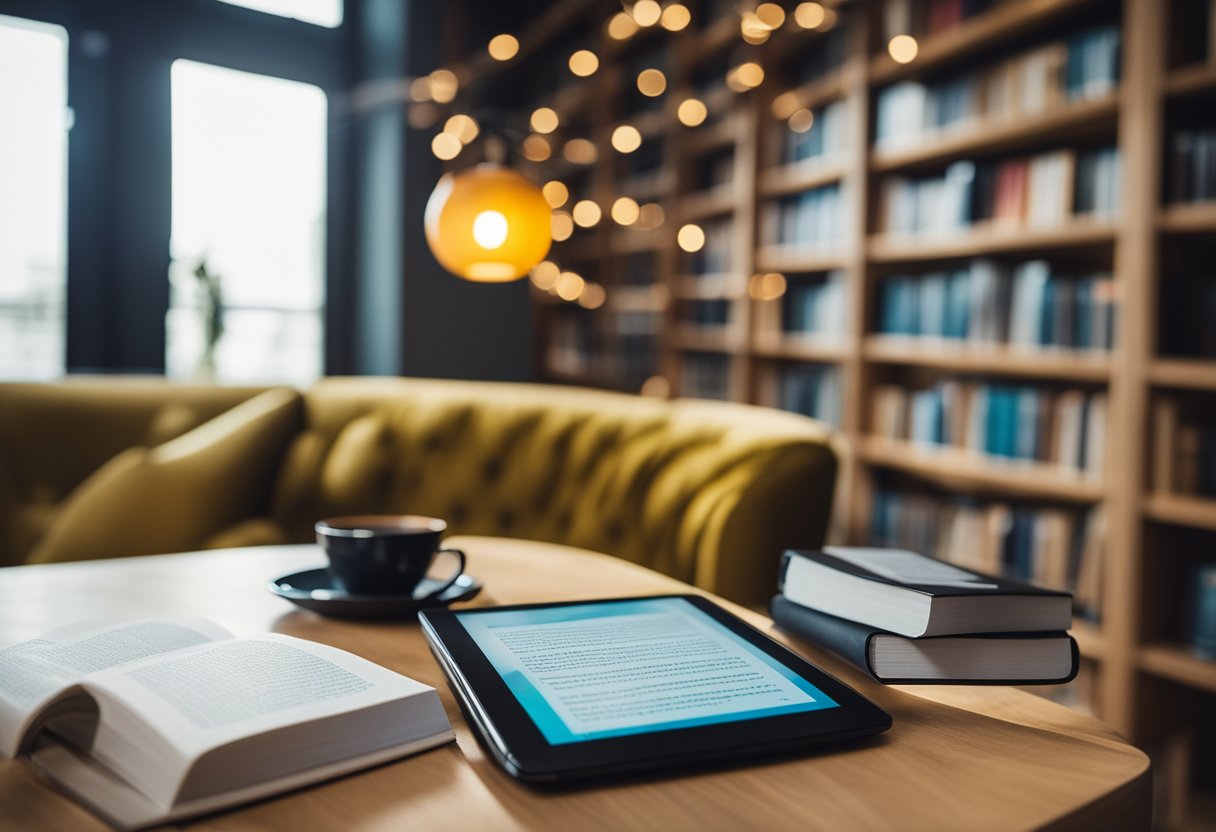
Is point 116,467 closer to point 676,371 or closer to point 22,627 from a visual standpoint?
point 22,627

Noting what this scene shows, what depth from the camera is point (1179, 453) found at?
206cm

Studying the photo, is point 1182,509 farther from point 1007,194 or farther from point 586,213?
point 586,213

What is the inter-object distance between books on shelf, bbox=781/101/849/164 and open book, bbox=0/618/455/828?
270cm

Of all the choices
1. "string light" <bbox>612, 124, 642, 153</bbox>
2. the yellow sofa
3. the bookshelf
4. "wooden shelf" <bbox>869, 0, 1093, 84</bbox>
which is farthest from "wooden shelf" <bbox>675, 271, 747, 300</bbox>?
the yellow sofa

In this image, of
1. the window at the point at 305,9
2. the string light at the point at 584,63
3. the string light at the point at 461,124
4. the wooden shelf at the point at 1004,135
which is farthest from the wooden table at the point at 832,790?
the window at the point at 305,9

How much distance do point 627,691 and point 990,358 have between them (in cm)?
210

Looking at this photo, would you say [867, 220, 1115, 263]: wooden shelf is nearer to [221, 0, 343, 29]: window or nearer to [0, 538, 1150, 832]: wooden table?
[0, 538, 1150, 832]: wooden table

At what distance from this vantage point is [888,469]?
10.1 ft

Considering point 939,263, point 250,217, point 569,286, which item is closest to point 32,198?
point 250,217

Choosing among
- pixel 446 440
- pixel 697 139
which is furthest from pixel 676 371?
pixel 446 440

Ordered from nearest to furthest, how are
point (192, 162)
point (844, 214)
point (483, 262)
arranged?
point (483, 262), point (844, 214), point (192, 162)

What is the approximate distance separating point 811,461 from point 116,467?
61.6 inches

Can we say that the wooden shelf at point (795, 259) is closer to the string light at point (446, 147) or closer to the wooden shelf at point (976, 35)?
the wooden shelf at point (976, 35)

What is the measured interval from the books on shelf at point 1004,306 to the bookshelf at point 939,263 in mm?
20
